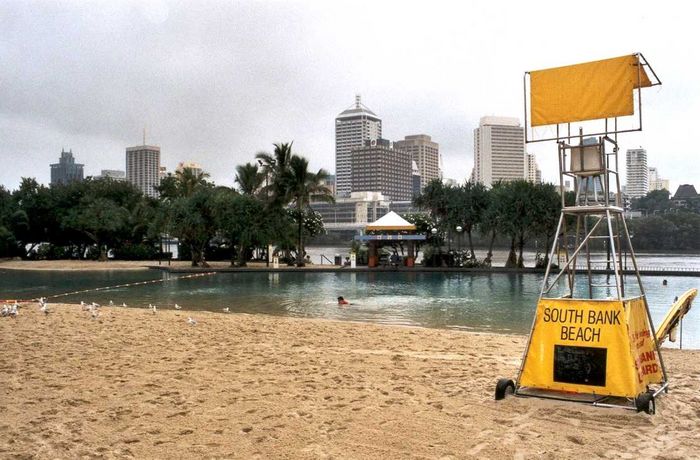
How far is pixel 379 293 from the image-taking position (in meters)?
25.5

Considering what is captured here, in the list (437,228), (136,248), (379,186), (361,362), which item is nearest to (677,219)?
(437,228)

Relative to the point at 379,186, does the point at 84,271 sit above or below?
below

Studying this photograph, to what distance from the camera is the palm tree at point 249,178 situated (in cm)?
4809

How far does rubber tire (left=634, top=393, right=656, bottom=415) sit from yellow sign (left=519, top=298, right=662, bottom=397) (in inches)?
4.5

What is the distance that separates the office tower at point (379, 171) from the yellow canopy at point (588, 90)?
178m

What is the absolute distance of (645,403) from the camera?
580cm

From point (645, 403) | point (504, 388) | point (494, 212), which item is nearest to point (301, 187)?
point (494, 212)

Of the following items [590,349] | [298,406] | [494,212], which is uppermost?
[494,212]

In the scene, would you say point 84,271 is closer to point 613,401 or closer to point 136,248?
point 136,248

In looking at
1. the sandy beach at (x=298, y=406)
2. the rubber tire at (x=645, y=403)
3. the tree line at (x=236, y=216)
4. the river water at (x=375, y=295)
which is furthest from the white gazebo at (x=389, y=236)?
the rubber tire at (x=645, y=403)

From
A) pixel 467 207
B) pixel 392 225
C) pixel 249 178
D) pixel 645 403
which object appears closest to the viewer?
pixel 645 403

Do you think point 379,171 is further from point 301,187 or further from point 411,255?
point 411,255

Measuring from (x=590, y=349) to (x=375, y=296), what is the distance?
18096 millimetres

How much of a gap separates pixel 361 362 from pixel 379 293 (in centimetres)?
1667
